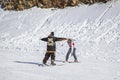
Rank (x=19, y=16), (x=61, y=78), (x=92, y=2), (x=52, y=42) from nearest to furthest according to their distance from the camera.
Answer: (x=61, y=78), (x=52, y=42), (x=92, y=2), (x=19, y=16)

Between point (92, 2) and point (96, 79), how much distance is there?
20143 mm

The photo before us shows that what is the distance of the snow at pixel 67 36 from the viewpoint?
1339cm

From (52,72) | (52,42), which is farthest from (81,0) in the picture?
(52,72)

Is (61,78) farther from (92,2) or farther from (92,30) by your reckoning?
(92,2)

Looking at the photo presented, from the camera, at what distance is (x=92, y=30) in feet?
84.4

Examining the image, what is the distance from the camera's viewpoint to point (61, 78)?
11.3m

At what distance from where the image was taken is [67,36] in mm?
26500

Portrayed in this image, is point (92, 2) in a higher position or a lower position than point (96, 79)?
higher

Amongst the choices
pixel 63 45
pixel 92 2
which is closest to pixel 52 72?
pixel 63 45

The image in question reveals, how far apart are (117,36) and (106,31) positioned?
1.49m

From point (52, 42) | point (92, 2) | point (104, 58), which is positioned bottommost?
point (104, 58)

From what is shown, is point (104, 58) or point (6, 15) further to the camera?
point (6, 15)

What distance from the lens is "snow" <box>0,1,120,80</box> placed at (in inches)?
527

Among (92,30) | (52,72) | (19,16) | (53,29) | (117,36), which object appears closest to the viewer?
(52,72)
